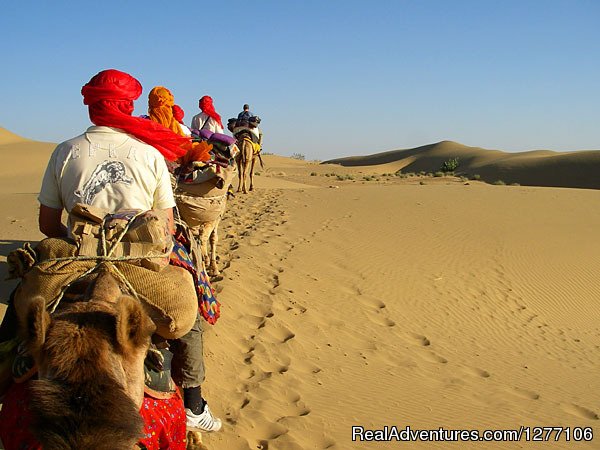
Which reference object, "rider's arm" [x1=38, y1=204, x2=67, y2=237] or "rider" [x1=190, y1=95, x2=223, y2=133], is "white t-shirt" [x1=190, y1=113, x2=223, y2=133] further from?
"rider's arm" [x1=38, y1=204, x2=67, y2=237]

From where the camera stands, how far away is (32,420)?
186cm

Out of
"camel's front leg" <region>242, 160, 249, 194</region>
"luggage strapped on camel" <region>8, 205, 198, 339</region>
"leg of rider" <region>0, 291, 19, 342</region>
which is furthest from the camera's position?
"camel's front leg" <region>242, 160, 249, 194</region>

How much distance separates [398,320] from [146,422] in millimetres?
5614

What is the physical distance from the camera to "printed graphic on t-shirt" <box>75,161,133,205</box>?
3.22m

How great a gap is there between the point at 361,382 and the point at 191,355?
272 cm

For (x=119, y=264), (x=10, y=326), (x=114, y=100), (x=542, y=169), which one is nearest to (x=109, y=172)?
(x=114, y=100)

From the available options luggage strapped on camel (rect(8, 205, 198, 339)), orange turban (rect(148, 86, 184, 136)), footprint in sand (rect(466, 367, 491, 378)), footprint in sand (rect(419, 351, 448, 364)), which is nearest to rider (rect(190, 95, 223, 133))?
orange turban (rect(148, 86, 184, 136))

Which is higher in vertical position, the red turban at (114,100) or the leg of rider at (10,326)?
the red turban at (114,100)

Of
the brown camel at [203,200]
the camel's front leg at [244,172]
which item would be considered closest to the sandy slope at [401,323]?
the brown camel at [203,200]

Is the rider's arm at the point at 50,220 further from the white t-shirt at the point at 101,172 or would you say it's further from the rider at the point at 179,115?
the rider at the point at 179,115

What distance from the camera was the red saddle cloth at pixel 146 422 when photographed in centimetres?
224

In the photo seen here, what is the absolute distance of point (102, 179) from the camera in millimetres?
3234

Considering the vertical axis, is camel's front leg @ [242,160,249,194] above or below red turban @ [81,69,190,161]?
below

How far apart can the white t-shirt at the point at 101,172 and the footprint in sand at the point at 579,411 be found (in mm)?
4282
